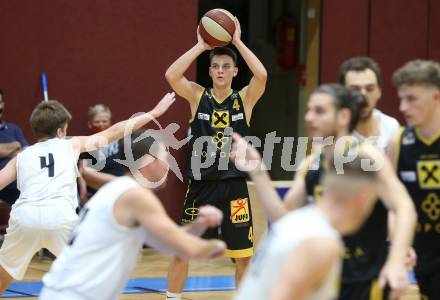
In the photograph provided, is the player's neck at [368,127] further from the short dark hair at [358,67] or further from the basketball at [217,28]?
the basketball at [217,28]

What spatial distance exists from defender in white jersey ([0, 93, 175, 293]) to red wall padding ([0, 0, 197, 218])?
12.9 feet

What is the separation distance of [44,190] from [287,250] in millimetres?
3475

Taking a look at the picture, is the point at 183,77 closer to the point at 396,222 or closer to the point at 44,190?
the point at 44,190

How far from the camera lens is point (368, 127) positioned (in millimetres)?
4527

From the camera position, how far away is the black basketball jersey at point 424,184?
444 centimetres

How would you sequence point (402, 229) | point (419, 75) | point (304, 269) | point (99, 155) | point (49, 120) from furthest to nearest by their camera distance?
point (99, 155)
point (49, 120)
point (419, 75)
point (402, 229)
point (304, 269)

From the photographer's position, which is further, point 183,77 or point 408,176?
point 183,77

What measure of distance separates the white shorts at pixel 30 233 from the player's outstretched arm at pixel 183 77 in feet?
5.02

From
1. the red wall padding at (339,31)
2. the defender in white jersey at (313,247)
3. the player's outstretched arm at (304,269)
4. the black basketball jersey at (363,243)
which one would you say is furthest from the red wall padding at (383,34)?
the player's outstretched arm at (304,269)

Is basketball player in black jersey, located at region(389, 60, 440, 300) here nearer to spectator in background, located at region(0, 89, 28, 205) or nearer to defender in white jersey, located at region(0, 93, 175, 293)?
defender in white jersey, located at region(0, 93, 175, 293)

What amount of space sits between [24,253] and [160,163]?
7.78 ft

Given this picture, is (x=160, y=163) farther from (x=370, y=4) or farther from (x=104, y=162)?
(x=370, y=4)

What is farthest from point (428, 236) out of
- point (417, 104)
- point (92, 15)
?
point (92, 15)

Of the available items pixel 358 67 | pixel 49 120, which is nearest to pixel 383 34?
pixel 49 120
